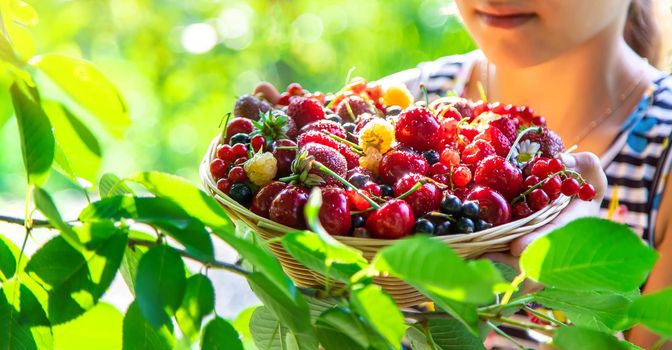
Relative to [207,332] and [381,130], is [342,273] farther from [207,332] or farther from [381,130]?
[381,130]

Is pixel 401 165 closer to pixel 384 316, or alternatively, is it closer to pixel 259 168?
pixel 259 168

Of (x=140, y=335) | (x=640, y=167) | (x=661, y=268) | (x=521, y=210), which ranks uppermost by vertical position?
(x=140, y=335)

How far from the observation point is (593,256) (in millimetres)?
326

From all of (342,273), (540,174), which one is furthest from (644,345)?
(342,273)

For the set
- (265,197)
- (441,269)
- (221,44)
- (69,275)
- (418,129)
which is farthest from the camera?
(221,44)

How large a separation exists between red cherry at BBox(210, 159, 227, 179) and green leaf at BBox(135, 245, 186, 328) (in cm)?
44

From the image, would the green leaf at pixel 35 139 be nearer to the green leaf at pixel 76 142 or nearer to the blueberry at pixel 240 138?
the green leaf at pixel 76 142

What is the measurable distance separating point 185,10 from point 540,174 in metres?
1.81

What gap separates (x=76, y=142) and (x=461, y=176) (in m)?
0.43

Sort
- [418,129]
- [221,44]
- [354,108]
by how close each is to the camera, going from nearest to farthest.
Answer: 1. [418,129]
2. [354,108]
3. [221,44]

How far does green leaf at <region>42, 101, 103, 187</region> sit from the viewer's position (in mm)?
390

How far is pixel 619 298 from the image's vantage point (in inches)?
15.4

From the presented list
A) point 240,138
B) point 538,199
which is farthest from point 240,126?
point 538,199

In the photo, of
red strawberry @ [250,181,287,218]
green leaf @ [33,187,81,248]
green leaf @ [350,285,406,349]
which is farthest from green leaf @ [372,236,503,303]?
red strawberry @ [250,181,287,218]
